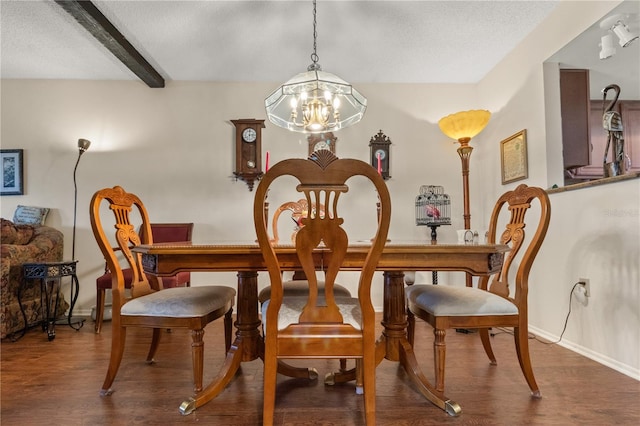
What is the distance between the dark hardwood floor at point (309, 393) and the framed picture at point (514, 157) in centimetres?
132

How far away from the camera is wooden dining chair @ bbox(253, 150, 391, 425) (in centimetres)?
106

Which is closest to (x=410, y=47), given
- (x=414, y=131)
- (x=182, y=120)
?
(x=414, y=131)

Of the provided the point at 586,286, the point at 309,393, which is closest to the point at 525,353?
the point at 586,286

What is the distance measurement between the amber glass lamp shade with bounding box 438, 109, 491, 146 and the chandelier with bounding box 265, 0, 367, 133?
3.66ft

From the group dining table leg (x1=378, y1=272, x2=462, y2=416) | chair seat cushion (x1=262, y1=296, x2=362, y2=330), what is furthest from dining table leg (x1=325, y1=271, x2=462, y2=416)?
chair seat cushion (x1=262, y1=296, x2=362, y2=330)

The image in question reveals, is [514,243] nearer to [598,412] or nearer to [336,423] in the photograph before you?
[598,412]

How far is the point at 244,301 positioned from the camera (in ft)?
5.16

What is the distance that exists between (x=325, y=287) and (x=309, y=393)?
0.72 m

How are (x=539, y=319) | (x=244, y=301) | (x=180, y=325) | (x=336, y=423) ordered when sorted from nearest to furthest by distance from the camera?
(x=336, y=423), (x=180, y=325), (x=244, y=301), (x=539, y=319)

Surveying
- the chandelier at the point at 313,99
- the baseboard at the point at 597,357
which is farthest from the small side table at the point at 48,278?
the baseboard at the point at 597,357

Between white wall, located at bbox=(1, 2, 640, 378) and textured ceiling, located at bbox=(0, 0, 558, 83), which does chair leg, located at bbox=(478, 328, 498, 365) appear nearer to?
white wall, located at bbox=(1, 2, 640, 378)

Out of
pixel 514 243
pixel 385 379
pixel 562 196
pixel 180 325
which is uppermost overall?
pixel 562 196

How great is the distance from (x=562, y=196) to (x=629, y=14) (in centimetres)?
105

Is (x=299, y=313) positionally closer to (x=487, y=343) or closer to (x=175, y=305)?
(x=175, y=305)
